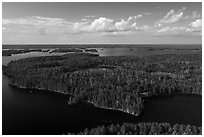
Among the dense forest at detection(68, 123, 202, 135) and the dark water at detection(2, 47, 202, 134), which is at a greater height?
the dense forest at detection(68, 123, 202, 135)

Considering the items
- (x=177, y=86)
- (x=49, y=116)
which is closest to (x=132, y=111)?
(x=49, y=116)

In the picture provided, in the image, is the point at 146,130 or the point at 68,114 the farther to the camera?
the point at 68,114

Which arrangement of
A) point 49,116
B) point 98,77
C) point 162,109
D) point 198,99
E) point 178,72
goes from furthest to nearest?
point 178,72, point 98,77, point 198,99, point 162,109, point 49,116

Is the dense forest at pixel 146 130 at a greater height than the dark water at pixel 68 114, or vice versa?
the dense forest at pixel 146 130

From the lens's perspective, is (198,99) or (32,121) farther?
(198,99)

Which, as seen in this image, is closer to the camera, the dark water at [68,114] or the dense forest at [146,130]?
the dense forest at [146,130]

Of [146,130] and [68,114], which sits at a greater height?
[146,130]

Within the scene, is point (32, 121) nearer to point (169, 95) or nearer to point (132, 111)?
point (132, 111)

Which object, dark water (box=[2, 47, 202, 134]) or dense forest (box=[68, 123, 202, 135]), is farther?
dark water (box=[2, 47, 202, 134])
